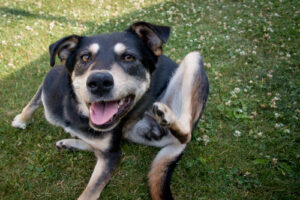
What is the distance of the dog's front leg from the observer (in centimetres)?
284

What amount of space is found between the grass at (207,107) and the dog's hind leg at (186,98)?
743 millimetres

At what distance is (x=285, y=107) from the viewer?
4.49 metres

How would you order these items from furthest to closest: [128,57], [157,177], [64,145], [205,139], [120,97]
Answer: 1. [205,139]
2. [64,145]
3. [128,57]
4. [157,177]
5. [120,97]

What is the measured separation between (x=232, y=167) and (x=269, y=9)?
7151mm

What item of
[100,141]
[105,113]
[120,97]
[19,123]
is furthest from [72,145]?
[120,97]

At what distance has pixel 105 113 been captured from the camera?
274 centimetres

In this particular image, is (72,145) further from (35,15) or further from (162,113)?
(35,15)

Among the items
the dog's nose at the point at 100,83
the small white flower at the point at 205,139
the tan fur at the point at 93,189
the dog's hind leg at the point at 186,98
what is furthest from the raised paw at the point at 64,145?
the small white flower at the point at 205,139

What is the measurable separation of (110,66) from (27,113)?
1.83m

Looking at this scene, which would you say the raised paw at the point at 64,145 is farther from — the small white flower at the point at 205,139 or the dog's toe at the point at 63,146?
the small white flower at the point at 205,139

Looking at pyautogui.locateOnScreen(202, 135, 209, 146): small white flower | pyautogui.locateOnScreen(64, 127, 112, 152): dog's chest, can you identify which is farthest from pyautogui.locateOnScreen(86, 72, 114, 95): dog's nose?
pyautogui.locateOnScreen(202, 135, 209, 146): small white flower

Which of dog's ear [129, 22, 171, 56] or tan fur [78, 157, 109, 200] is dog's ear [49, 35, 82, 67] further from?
tan fur [78, 157, 109, 200]

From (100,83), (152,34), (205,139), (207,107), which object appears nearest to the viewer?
(100,83)

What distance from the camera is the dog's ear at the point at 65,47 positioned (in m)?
2.75
